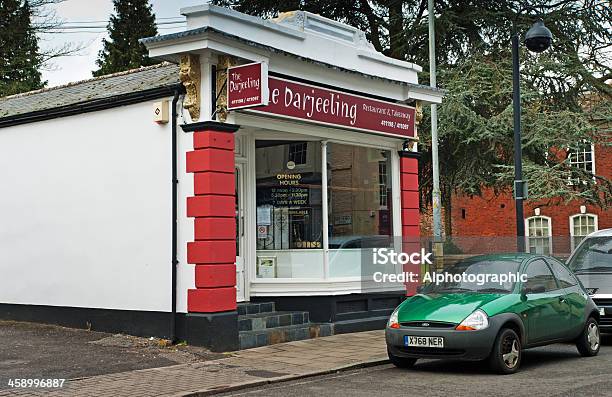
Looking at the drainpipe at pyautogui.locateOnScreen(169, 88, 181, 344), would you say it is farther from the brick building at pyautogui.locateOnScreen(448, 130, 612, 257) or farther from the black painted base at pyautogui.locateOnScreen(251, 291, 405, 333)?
the brick building at pyautogui.locateOnScreen(448, 130, 612, 257)

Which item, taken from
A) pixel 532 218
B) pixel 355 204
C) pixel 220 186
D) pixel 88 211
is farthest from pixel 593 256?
pixel 532 218

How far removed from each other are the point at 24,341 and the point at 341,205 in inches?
238

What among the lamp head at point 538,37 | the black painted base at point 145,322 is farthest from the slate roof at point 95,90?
the lamp head at point 538,37

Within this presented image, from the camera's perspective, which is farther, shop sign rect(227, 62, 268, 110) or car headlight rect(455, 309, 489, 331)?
shop sign rect(227, 62, 268, 110)

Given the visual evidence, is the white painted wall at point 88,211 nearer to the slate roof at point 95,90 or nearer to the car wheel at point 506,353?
the slate roof at point 95,90

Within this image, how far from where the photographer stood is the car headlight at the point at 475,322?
9844mm

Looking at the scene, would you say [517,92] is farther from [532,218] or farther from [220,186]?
[532,218]

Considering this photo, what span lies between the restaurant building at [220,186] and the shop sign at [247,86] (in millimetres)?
21

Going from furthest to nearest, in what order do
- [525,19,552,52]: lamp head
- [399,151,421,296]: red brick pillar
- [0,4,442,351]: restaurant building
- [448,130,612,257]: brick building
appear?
[448,130,612,257]: brick building < [399,151,421,296]: red brick pillar < [525,19,552,52]: lamp head < [0,4,442,351]: restaurant building

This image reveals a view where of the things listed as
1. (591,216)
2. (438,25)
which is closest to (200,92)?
(438,25)

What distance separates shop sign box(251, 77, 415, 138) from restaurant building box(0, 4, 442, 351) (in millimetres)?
33

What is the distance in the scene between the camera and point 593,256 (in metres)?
14.6

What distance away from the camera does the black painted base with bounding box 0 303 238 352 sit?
1202cm

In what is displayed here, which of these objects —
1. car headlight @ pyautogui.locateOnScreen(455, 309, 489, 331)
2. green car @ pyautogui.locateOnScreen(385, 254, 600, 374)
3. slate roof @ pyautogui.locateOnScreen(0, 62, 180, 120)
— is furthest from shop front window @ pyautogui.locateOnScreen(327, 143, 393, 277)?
car headlight @ pyautogui.locateOnScreen(455, 309, 489, 331)
